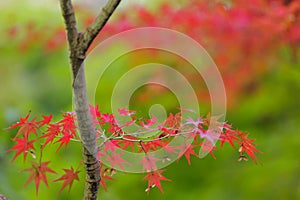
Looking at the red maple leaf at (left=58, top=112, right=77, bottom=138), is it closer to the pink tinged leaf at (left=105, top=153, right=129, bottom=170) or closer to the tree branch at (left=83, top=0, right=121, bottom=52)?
the pink tinged leaf at (left=105, top=153, right=129, bottom=170)

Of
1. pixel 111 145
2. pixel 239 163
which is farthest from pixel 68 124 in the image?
pixel 239 163

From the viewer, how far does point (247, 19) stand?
2027 millimetres

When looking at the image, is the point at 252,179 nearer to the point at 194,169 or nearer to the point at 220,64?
the point at 194,169

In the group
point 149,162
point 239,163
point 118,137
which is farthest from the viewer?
point 239,163

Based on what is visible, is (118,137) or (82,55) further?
(118,137)

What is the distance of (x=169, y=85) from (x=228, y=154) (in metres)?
0.58

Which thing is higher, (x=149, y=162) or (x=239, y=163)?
(x=239, y=163)

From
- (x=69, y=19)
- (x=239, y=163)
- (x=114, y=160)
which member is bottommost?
(x=114, y=160)

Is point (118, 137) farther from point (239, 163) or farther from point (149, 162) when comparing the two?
point (239, 163)

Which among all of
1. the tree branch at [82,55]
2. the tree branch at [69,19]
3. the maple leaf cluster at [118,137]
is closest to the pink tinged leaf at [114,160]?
the maple leaf cluster at [118,137]

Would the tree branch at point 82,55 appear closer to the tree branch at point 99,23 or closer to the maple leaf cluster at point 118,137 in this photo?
the tree branch at point 99,23

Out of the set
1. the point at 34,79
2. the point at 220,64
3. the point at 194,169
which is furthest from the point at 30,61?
the point at 220,64

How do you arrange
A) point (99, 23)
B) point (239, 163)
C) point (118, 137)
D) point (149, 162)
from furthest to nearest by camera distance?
point (239, 163), point (149, 162), point (118, 137), point (99, 23)

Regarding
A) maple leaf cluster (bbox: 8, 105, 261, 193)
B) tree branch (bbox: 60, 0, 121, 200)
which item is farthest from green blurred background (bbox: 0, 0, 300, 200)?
tree branch (bbox: 60, 0, 121, 200)
